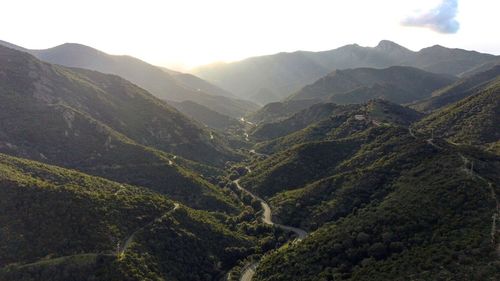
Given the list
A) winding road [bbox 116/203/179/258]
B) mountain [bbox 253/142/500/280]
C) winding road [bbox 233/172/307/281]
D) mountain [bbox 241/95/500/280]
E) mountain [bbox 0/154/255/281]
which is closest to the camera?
mountain [bbox 253/142/500/280]

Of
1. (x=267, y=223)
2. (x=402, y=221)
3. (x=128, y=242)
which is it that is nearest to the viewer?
(x=402, y=221)

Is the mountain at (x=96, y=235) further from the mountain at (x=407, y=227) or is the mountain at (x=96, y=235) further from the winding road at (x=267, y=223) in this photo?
the mountain at (x=407, y=227)

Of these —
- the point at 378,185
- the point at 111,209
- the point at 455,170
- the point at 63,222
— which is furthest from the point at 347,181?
the point at 63,222

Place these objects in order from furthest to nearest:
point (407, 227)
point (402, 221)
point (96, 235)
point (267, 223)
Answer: point (267, 223), point (96, 235), point (402, 221), point (407, 227)

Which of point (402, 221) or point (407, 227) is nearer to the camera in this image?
point (407, 227)

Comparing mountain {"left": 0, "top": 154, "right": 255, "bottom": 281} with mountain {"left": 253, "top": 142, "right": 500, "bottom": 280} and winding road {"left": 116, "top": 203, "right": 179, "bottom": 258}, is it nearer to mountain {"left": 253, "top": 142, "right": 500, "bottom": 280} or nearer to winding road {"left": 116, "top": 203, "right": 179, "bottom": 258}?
winding road {"left": 116, "top": 203, "right": 179, "bottom": 258}

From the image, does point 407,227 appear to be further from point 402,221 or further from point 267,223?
point 267,223

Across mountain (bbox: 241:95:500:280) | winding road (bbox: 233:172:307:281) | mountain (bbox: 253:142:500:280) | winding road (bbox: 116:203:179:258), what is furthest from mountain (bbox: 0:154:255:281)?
mountain (bbox: 241:95:500:280)

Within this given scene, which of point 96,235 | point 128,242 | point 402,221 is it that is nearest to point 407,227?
point 402,221
